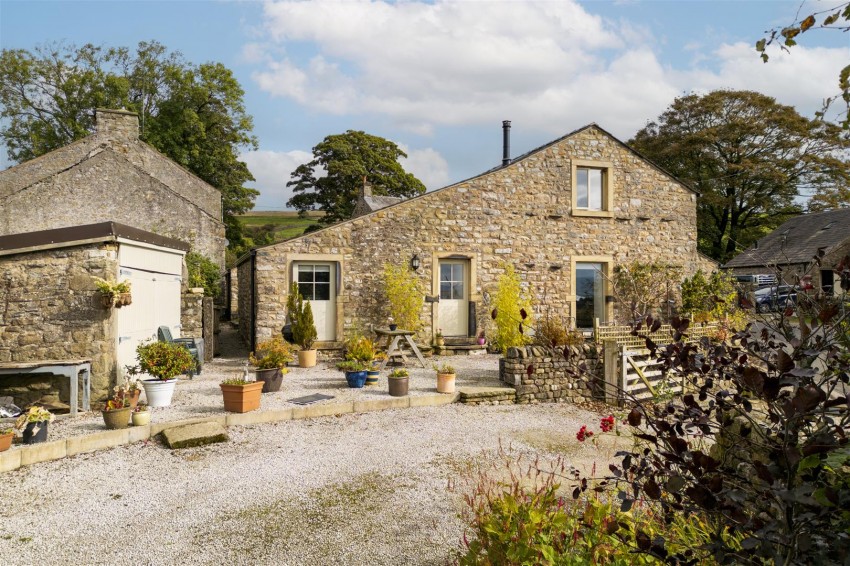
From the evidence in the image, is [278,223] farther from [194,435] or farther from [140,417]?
[194,435]

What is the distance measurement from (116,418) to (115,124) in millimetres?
16307

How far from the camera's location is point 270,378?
8.84m

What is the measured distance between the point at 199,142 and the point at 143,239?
21.4 meters

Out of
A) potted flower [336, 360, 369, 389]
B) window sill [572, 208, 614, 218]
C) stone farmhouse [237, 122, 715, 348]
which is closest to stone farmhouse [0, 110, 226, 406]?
stone farmhouse [237, 122, 715, 348]

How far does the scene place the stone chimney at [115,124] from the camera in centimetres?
1898

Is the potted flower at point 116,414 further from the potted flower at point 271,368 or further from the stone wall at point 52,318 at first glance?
the potted flower at point 271,368

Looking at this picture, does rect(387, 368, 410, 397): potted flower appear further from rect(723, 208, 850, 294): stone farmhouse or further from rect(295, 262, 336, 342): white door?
rect(723, 208, 850, 294): stone farmhouse

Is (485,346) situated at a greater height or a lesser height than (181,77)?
lesser

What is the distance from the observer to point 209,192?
70.1ft

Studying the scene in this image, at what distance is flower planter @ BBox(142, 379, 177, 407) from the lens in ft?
25.4

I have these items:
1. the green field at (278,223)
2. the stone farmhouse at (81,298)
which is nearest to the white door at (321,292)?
the stone farmhouse at (81,298)

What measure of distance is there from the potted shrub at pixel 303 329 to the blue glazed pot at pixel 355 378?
2.53 metres

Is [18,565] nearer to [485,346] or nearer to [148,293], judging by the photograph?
[148,293]

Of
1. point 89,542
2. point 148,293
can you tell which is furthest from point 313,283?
point 89,542
